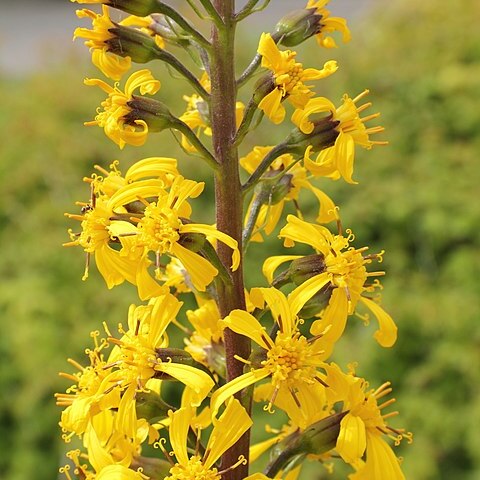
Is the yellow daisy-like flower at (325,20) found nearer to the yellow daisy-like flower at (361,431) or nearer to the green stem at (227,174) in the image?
the green stem at (227,174)

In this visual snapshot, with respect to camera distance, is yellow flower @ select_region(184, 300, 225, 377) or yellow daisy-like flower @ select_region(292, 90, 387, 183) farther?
yellow flower @ select_region(184, 300, 225, 377)

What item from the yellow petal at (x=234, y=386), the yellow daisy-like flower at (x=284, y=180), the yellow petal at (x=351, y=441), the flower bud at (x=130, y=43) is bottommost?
the yellow petal at (x=351, y=441)

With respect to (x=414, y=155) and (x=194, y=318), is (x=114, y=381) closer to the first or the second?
(x=194, y=318)

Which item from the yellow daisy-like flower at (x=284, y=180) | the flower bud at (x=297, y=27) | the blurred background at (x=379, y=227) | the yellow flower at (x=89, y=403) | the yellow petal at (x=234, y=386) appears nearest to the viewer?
the yellow petal at (x=234, y=386)

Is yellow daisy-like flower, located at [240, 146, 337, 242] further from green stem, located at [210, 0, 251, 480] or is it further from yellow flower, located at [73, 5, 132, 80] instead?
yellow flower, located at [73, 5, 132, 80]

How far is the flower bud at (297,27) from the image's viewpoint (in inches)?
68.6

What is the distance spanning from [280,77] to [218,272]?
1.39 feet

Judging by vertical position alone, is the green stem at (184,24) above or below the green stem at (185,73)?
above

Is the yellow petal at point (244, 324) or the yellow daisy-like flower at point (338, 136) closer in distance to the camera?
the yellow petal at point (244, 324)

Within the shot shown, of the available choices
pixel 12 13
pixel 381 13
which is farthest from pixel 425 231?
pixel 12 13

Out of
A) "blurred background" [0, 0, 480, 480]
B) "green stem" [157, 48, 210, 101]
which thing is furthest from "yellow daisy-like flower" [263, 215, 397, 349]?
"blurred background" [0, 0, 480, 480]

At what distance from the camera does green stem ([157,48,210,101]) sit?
1655 millimetres

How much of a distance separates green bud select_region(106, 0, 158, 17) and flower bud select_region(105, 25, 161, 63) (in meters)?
0.04

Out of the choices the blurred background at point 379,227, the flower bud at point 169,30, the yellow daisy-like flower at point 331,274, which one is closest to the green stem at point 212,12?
the flower bud at point 169,30
